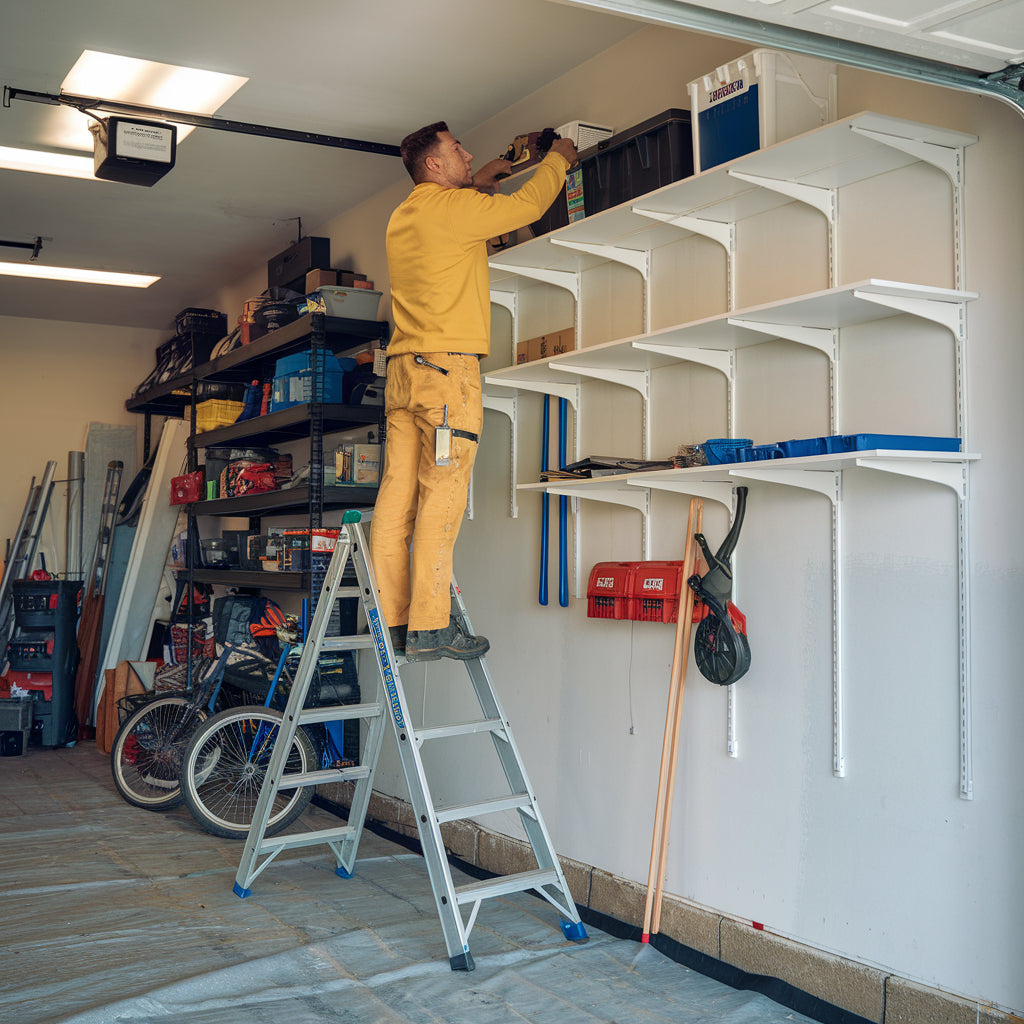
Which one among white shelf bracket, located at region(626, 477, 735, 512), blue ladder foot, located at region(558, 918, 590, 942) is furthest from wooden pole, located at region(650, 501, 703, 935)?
blue ladder foot, located at region(558, 918, 590, 942)

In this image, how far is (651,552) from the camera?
3.70 m

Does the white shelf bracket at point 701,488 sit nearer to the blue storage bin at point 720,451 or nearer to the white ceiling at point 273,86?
the blue storage bin at point 720,451

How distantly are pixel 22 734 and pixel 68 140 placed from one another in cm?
390

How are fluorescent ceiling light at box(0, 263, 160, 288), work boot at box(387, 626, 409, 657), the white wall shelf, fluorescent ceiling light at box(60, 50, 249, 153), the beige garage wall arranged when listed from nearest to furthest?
1. the white wall shelf
2. work boot at box(387, 626, 409, 657)
3. fluorescent ceiling light at box(60, 50, 249, 153)
4. fluorescent ceiling light at box(0, 263, 160, 288)
5. the beige garage wall

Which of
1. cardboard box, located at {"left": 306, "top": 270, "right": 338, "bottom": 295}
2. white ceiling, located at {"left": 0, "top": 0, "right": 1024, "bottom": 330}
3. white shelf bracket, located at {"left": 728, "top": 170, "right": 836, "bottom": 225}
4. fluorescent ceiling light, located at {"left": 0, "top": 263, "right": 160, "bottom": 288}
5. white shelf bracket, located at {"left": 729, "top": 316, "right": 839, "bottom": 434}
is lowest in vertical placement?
white shelf bracket, located at {"left": 729, "top": 316, "right": 839, "bottom": 434}

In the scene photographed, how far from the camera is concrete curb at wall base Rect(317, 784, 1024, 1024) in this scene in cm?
267

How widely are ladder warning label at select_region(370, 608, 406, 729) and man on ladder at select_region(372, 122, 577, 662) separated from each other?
72mm

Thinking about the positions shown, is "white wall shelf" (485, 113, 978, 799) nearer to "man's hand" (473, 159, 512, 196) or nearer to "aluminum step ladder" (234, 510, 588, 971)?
"man's hand" (473, 159, 512, 196)

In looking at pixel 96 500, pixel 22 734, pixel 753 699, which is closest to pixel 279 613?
pixel 22 734

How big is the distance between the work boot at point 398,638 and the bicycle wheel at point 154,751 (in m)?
2.01

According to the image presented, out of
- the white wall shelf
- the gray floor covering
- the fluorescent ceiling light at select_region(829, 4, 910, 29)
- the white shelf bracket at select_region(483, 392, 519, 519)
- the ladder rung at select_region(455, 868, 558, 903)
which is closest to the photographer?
the fluorescent ceiling light at select_region(829, 4, 910, 29)

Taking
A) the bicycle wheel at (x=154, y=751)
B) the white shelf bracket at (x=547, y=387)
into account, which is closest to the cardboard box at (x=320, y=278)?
the white shelf bracket at (x=547, y=387)

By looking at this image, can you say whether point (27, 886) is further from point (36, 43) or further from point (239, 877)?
point (36, 43)

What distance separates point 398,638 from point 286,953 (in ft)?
3.45
